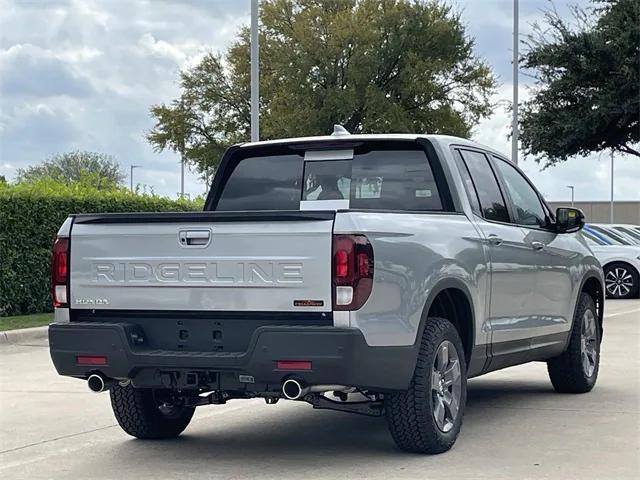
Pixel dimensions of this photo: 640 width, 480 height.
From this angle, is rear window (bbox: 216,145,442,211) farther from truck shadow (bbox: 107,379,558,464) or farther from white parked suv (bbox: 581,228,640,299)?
white parked suv (bbox: 581,228,640,299)

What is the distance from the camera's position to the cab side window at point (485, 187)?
308 inches

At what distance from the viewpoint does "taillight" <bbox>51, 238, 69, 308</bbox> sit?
6.70 metres

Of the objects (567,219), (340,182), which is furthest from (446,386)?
(567,219)

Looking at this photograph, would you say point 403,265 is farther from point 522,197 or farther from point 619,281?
point 619,281

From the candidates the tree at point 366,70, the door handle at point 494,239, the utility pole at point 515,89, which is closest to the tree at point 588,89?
the utility pole at point 515,89

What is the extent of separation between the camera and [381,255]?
6129 mm

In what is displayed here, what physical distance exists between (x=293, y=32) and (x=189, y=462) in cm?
4411

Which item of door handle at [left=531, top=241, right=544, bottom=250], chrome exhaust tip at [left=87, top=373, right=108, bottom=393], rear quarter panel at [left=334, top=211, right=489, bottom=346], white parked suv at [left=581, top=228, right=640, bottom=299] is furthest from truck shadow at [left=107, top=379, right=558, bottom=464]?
white parked suv at [left=581, top=228, right=640, bottom=299]

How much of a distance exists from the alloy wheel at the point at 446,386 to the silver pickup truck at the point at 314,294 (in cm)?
1

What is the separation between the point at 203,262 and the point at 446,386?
67.9 inches

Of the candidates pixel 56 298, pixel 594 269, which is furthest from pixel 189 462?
pixel 594 269

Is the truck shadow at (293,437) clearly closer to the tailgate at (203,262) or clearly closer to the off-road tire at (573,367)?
the off-road tire at (573,367)

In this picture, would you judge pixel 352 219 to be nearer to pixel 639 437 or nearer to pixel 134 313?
pixel 134 313

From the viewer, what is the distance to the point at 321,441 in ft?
24.0
